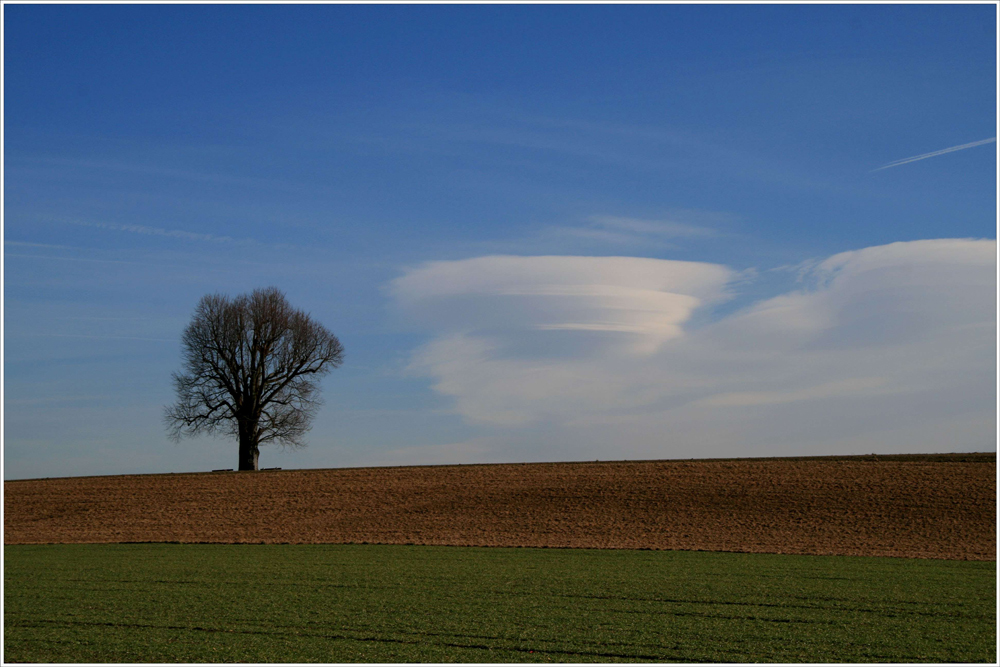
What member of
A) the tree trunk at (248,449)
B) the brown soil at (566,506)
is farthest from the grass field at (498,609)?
the tree trunk at (248,449)

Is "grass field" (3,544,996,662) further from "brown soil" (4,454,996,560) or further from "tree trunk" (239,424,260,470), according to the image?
"tree trunk" (239,424,260,470)

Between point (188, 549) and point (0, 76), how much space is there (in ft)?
50.6

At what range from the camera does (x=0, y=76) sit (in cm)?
937

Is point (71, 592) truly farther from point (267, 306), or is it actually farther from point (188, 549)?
point (267, 306)

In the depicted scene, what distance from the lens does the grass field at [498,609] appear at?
33.3 ft

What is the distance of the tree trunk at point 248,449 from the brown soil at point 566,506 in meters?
4.27

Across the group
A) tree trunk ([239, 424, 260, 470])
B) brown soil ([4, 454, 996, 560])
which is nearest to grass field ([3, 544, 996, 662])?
brown soil ([4, 454, 996, 560])

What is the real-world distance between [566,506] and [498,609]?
16.8m

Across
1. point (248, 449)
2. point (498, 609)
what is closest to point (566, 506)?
point (498, 609)

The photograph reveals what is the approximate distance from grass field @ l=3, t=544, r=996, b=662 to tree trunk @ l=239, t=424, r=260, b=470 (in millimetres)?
22400

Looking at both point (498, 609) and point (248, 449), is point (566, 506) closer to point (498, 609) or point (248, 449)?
point (498, 609)

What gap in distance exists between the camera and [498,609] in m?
12.8

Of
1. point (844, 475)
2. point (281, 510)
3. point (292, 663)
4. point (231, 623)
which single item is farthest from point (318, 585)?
point (844, 475)

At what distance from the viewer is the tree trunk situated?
4241cm
